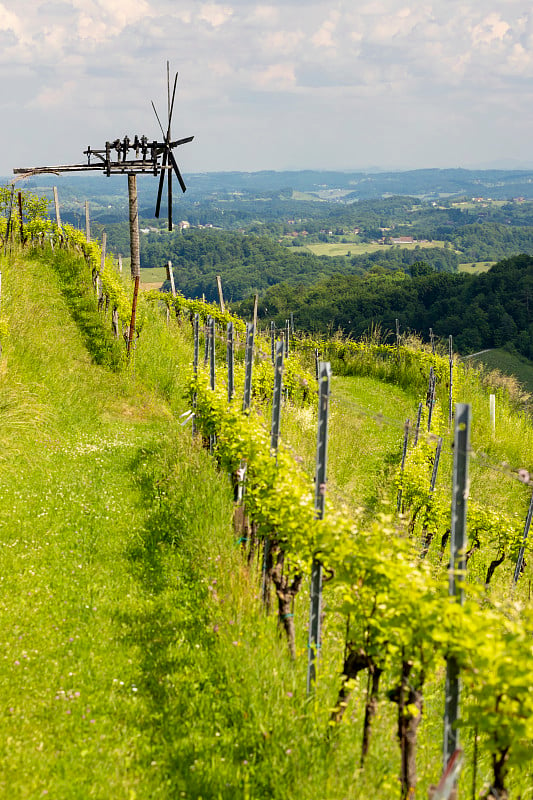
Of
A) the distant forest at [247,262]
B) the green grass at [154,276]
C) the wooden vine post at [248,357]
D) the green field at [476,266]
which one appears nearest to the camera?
the wooden vine post at [248,357]

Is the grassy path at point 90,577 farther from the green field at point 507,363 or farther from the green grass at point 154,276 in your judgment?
the green grass at point 154,276

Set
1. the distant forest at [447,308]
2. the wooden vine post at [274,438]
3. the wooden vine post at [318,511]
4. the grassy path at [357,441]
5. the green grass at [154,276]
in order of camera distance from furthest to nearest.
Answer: the green grass at [154,276]
the distant forest at [447,308]
the grassy path at [357,441]
the wooden vine post at [274,438]
the wooden vine post at [318,511]

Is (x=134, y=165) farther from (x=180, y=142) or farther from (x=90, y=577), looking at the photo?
(x=90, y=577)

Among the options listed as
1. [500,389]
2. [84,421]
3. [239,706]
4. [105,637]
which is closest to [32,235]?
[84,421]

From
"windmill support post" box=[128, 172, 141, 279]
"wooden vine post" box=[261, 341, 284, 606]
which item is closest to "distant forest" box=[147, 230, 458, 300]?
"windmill support post" box=[128, 172, 141, 279]

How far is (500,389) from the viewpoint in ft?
79.6

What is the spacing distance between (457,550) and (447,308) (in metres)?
71.0

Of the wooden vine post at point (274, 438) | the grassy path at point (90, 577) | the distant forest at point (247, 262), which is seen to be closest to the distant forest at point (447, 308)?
the grassy path at point (90, 577)

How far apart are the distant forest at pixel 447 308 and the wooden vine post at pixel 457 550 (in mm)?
55678

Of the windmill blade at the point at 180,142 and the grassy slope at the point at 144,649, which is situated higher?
the windmill blade at the point at 180,142

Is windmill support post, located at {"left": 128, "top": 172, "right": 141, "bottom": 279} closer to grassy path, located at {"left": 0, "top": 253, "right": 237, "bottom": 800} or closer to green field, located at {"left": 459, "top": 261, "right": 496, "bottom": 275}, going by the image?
grassy path, located at {"left": 0, "top": 253, "right": 237, "bottom": 800}

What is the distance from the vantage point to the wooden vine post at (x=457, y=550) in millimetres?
3590

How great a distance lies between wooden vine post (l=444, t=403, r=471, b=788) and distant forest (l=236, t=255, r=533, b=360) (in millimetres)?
55678

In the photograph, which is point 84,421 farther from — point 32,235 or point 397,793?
point 32,235
